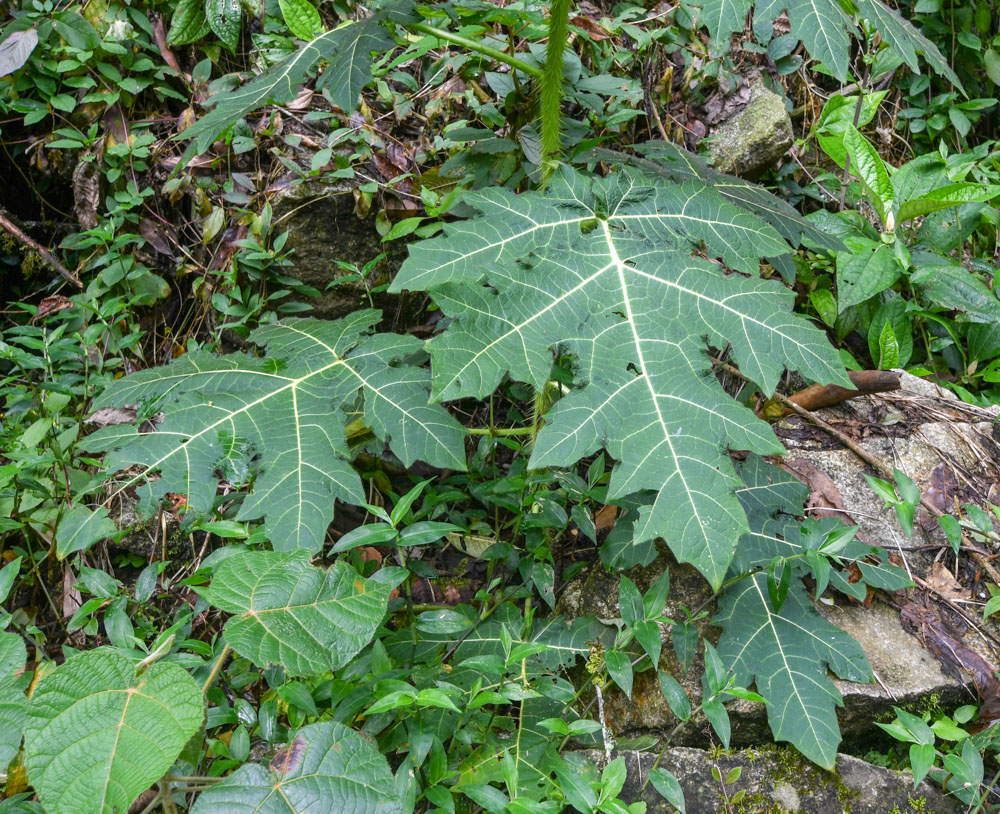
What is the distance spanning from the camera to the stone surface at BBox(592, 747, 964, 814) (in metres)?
1.62

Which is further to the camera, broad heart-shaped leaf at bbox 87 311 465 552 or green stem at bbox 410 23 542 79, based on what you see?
green stem at bbox 410 23 542 79

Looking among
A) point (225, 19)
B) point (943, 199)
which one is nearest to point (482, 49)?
point (225, 19)

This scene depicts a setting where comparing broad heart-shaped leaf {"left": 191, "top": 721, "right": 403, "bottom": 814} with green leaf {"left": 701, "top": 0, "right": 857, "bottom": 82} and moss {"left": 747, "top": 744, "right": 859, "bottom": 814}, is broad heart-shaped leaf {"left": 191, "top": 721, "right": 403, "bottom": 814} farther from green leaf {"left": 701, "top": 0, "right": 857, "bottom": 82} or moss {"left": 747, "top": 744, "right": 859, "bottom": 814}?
green leaf {"left": 701, "top": 0, "right": 857, "bottom": 82}

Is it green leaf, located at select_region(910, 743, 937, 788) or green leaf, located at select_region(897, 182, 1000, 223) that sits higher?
green leaf, located at select_region(897, 182, 1000, 223)

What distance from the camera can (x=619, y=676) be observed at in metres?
1.53

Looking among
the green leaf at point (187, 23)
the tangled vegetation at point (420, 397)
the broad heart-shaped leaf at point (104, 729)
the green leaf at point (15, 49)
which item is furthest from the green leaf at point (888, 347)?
the green leaf at point (15, 49)

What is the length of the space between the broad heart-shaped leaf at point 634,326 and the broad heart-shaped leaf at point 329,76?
397mm

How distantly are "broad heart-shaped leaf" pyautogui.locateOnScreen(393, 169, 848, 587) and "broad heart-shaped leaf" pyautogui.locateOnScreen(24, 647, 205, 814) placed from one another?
701 mm

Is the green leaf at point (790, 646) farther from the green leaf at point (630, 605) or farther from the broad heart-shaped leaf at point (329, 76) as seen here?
the broad heart-shaped leaf at point (329, 76)

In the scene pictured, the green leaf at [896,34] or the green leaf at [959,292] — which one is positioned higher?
the green leaf at [896,34]

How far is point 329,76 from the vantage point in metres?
1.71

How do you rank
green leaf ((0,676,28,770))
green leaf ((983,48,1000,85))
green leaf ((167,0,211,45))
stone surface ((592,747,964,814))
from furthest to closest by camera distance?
green leaf ((983,48,1000,85)) < green leaf ((167,0,211,45)) < stone surface ((592,747,964,814)) < green leaf ((0,676,28,770))

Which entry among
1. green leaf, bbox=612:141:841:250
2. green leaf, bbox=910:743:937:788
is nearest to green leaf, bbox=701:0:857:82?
green leaf, bbox=612:141:841:250

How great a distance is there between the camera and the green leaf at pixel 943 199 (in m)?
2.88
